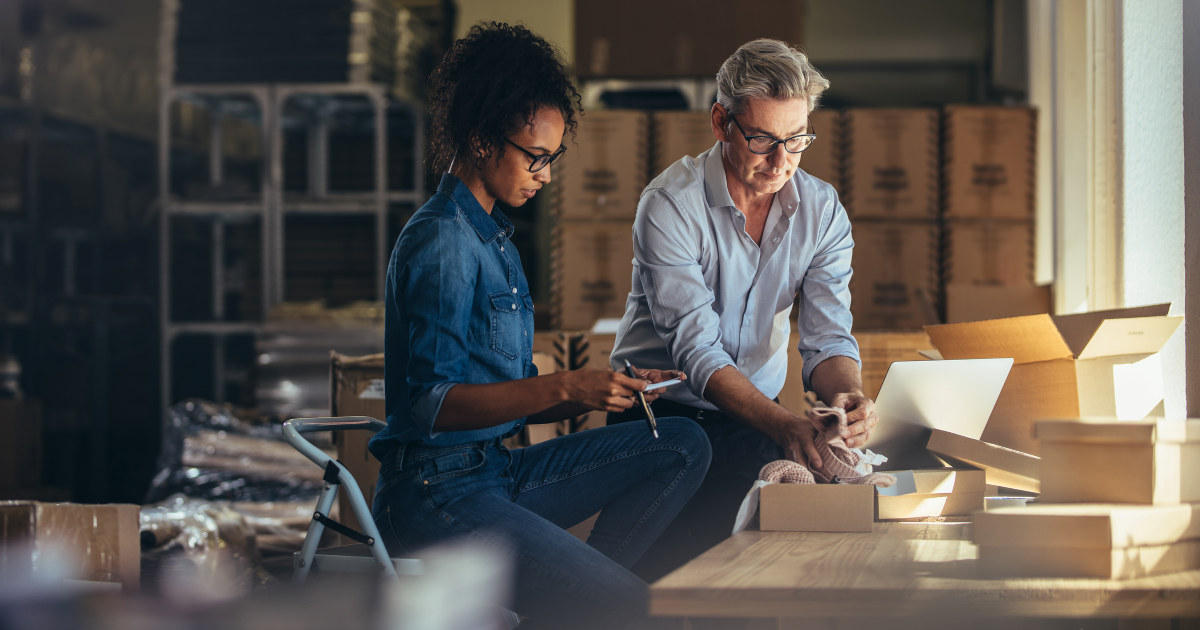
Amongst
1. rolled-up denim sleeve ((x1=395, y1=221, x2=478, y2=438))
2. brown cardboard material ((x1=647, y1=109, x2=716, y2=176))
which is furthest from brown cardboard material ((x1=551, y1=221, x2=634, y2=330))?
rolled-up denim sleeve ((x1=395, y1=221, x2=478, y2=438))

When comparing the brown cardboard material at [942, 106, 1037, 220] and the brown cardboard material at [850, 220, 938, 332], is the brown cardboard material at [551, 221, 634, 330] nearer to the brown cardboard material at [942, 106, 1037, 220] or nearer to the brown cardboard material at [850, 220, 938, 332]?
the brown cardboard material at [850, 220, 938, 332]

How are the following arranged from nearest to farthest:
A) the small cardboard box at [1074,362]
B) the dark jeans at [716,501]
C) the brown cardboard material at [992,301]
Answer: the dark jeans at [716,501] < the small cardboard box at [1074,362] < the brown cardboard material at [992,301]

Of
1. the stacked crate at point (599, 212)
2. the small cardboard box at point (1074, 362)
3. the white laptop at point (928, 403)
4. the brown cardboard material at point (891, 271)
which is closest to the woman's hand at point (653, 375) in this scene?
the white laptop at point (928, 403)

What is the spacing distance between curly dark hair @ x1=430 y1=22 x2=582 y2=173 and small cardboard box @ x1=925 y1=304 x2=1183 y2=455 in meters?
1.22

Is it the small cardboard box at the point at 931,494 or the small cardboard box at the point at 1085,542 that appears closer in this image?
the small cardboard box at the point at 1085,542

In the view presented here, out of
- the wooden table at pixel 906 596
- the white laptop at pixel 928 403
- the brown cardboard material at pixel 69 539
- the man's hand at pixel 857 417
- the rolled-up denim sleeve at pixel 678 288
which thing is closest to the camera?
the wooden table at pixel 906 596

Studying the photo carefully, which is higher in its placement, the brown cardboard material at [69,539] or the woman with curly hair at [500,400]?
the woman with curly hair at [500,400]

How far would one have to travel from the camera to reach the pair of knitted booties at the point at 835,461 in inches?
67.2

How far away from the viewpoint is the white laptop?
188 centimetres

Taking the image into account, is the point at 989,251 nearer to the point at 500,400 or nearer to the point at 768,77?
the point at 768,77

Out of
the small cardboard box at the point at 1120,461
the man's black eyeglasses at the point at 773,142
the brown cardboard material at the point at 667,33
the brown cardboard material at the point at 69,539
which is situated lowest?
the brown cardboard material at the point at 69,539

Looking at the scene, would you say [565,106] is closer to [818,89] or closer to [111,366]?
[818,89]

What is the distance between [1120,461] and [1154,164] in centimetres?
169

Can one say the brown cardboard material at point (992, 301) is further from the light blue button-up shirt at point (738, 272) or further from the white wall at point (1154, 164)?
the light blue button-up shirt at point (738, 272)
